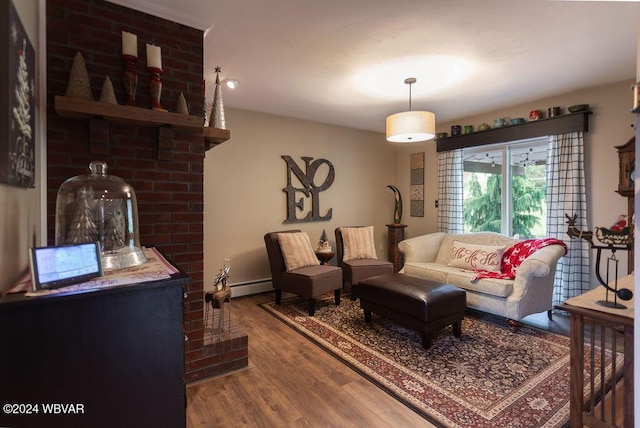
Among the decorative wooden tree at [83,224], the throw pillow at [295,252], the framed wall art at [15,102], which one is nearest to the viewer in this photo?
the framed wall art at [15,102]

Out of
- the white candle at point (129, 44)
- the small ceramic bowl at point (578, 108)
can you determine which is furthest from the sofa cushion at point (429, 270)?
the white candle at point (129, 44)

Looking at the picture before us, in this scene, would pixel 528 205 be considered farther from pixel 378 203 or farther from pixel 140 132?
pixel 140 132

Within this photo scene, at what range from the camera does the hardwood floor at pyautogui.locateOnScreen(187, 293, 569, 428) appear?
1755 mm

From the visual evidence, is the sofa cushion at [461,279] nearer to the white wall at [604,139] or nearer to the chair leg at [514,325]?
the chair leg at [514,325]

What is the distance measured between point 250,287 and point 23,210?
3063mm

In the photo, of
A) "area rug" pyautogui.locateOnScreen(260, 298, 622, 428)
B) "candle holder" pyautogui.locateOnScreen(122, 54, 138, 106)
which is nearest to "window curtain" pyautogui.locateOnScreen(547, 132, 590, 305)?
"area rug" pyautogui.locateOnScreen(260, 298, 622, 428)

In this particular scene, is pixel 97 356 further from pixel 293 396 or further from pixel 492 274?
pixel 492 274

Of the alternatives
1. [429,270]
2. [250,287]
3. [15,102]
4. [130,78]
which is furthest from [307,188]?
[15,102]

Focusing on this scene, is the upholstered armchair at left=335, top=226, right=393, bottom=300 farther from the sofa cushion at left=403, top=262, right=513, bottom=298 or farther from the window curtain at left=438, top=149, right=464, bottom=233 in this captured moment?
the window curtain at left=438, top=149, right=464, bottom=233

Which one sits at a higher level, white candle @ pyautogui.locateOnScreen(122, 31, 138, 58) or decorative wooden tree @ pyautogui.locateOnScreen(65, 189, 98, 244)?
white candle @ pyautogui.locateOnScreen(122, 31, 138, 58)

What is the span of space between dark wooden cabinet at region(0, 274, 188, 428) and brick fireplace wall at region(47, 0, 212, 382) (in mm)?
1107

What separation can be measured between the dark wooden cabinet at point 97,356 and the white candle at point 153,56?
4.79ft

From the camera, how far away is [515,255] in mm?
3355

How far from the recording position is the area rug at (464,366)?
5.97 ft
